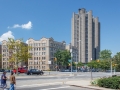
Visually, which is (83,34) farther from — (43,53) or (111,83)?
(111,83)

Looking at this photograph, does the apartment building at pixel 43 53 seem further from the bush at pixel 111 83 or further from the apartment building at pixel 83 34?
the bush at pixel 111 83

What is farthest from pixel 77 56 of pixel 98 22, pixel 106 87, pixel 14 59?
pixel 106 87

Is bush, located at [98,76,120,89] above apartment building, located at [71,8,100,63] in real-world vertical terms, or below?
below

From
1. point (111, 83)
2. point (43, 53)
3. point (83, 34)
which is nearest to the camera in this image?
point (111, 83)

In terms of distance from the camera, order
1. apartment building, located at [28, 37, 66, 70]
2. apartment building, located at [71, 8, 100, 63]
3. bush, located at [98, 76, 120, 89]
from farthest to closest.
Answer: apartment building, located at [71, 8, 100, 63] → apartment building, located at [28, 37, 66, 70] → bush, located at [98, 76, 120, 89]

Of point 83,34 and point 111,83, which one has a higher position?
point 83,34

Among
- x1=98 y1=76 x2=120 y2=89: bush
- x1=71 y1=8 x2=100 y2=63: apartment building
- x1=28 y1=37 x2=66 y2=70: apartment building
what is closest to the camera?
x1=98 y1=76 x2=120 y2=89: bush

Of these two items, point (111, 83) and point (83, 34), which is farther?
point (83, 34)

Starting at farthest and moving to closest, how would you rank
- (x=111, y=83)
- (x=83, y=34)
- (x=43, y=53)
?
1. (x=83, y=34)
2. (x=43, y=53)
3. (x=111, y=83)

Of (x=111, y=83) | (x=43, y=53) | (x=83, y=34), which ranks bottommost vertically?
(x=111, y=83)

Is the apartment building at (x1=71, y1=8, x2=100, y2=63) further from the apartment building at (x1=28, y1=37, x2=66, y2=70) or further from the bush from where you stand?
the bush

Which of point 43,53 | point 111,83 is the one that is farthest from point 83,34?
point 111,83

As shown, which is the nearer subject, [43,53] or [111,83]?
[111,83]

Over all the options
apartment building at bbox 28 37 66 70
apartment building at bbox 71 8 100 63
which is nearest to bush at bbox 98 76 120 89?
apartment building at bbox 28 37 66 70
